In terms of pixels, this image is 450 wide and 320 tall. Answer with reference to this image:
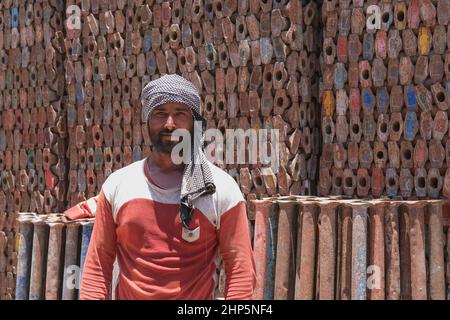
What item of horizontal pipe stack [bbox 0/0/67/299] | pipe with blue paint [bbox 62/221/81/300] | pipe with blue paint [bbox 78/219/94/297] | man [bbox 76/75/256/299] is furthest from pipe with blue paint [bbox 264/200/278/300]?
horizontal pipe stack [bbox 0/0/67/299]

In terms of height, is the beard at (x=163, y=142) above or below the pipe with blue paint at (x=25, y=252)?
above

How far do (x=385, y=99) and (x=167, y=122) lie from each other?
338 cm

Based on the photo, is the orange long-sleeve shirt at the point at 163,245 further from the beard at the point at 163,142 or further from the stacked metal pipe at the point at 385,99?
the stacked metal pipe at the point at 385,99

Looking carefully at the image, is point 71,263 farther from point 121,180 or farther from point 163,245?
point 163,245

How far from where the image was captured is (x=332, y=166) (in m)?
6.86

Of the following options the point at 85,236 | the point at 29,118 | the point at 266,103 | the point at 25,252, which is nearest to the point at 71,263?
the point at 85,236

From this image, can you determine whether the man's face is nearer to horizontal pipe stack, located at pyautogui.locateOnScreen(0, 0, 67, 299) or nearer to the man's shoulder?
the man's shoulder

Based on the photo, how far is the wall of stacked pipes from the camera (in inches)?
244

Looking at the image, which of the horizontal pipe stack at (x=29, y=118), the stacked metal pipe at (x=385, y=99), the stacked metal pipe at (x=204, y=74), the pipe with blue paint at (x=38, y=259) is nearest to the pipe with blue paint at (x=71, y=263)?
the pipe with blue paint at (x=38, y=259)

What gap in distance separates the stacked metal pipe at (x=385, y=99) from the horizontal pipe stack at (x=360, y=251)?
0.55m

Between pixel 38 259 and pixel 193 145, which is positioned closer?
pixel 193 145

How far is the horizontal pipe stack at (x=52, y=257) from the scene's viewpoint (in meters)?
6.37

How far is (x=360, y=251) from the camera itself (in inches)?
226

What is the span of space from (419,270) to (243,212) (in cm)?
245
